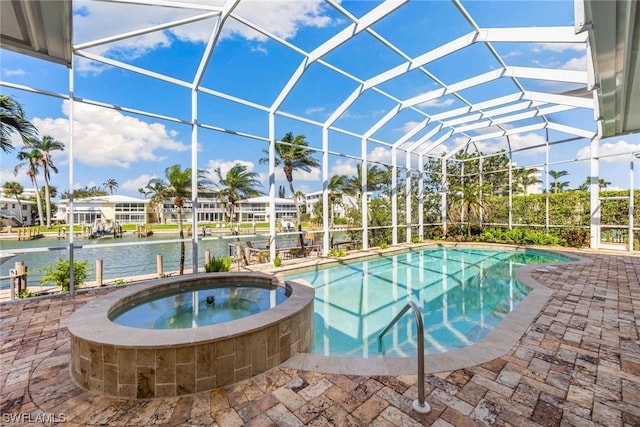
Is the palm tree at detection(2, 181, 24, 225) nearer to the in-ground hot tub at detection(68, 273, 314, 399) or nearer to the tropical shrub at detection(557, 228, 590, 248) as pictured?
the in-ground hot tub at detection(68, 273, 314, 399)

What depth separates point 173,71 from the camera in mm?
6133

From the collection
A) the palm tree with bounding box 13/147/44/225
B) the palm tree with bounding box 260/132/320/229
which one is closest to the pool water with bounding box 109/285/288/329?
the palm tree with bounding box 13/147/44/225

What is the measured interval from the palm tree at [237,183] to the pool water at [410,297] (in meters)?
12.2

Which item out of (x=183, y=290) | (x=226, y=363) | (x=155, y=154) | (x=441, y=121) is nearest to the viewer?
(x=226, y=363)

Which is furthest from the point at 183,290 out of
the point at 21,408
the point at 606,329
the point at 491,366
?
the point at 606,329

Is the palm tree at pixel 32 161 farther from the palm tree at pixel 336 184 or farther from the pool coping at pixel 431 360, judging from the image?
the palm tree at pixel 336 184

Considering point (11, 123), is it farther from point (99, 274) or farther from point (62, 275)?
point (99, 274)

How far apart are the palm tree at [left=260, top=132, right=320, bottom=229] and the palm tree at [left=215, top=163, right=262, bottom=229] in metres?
3.61

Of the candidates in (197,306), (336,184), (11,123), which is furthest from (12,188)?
(197,306)

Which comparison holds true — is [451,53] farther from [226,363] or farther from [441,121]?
[226,363]

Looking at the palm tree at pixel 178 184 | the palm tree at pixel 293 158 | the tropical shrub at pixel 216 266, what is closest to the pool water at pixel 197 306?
the tropical shrub at pixel 216 266

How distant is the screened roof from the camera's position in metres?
3.63

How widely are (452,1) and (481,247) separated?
10244 millimetres

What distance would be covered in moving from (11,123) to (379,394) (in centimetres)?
765
